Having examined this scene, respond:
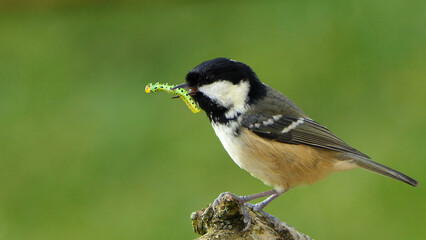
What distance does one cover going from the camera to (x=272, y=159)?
2.25 meters

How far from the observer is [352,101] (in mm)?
3904

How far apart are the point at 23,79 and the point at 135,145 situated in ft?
3.85

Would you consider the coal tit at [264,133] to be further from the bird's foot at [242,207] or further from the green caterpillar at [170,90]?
the bird's foot at [242,207]

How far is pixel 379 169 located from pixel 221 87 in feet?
2.14

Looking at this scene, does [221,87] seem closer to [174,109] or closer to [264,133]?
Answer: [264,133]

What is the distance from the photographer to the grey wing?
7.55 feet

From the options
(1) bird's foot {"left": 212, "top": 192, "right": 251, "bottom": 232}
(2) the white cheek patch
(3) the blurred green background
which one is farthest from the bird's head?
(3) the blurred green background

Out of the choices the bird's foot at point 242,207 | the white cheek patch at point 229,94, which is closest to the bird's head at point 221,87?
the white cheek patch at point 229,94

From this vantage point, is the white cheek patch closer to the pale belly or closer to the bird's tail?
the pale belly

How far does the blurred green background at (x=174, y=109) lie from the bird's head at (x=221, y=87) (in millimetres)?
1164

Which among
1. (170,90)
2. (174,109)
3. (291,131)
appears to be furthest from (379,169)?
(174,109)

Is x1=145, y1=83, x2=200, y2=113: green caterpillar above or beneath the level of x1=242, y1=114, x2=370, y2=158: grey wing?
above

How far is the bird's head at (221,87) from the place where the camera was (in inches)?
87.6

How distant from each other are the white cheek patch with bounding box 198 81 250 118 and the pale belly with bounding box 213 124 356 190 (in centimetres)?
8
